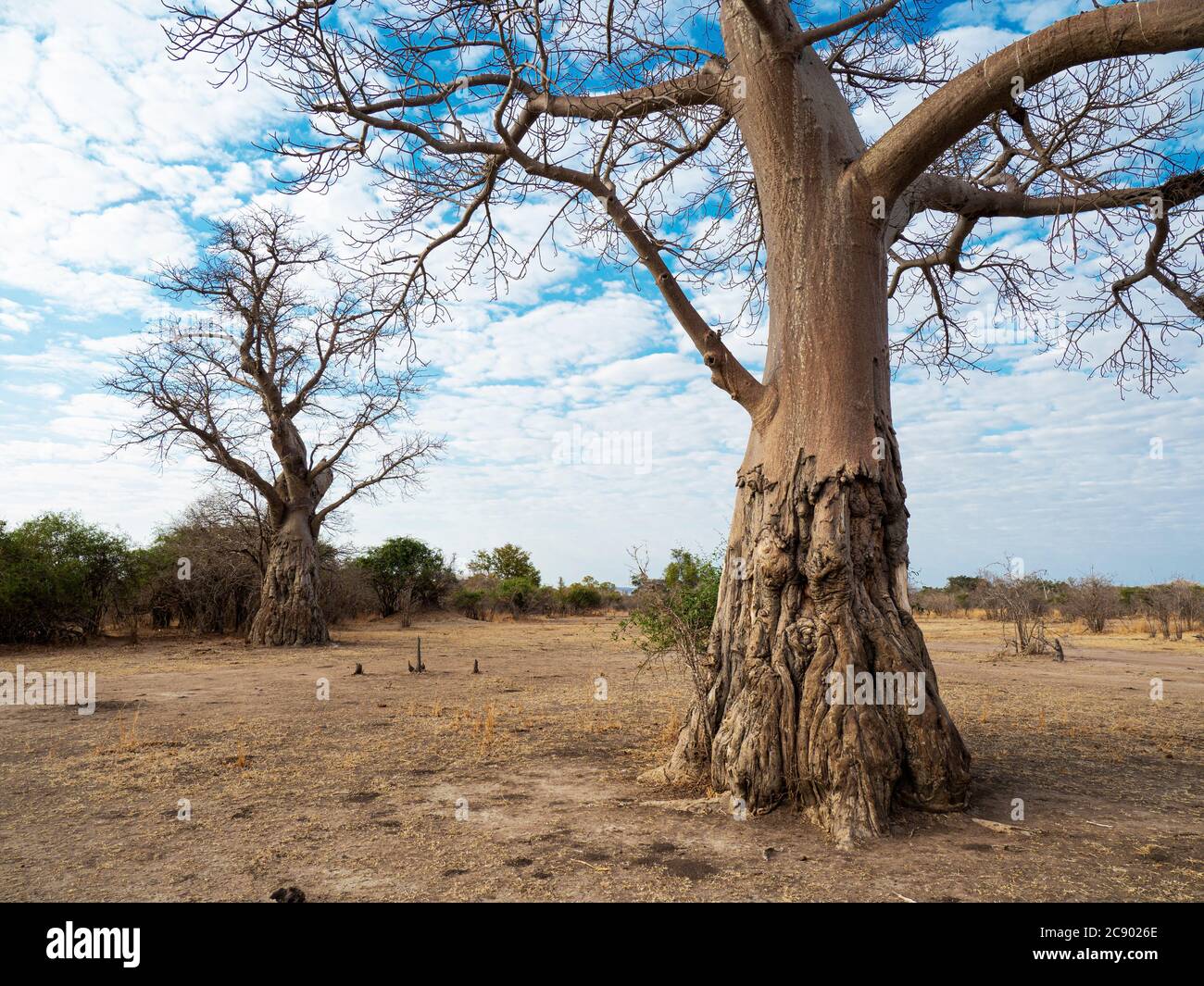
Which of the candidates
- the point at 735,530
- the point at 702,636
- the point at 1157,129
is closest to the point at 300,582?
the point at 702,636

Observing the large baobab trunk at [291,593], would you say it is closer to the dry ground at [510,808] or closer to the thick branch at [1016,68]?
the dry ground at [510,808]

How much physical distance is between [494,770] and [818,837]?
2482 mm

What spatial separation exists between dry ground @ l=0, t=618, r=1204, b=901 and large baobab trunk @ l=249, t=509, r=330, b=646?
7.03 meters

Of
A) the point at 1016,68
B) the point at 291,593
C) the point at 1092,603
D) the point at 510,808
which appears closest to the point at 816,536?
the point at 510,808

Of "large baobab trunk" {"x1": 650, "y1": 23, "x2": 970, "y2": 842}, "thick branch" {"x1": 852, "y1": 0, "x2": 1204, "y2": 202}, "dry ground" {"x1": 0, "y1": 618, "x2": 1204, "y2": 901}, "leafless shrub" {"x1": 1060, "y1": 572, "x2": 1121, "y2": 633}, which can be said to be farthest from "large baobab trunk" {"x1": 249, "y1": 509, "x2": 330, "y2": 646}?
"leafless shrub" {"x1": 1060, "y1": 572, "x2": 1121, "y2": 633}

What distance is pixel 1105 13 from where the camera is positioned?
366cm

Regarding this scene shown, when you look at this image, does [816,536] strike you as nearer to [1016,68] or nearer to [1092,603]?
[1016,68]

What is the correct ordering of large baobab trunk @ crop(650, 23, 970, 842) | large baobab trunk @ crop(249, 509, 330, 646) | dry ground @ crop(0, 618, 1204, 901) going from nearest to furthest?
dry ground @ crop(0, 618, 1204, 901), large baobab trunk @ crop(650, 23, 970, 842), large baobab trunk @ crop(249, 509, 330, 646)

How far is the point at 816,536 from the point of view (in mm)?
4480

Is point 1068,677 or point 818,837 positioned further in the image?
point 1068,677

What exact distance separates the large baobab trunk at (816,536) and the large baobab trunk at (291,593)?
1363 centimetres

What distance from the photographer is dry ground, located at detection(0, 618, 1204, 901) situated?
131 inches

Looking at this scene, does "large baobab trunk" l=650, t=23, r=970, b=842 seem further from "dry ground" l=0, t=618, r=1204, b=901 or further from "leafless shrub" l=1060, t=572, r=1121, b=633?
"leafless shrub" l=1060, t=572, r=1121, b=633
